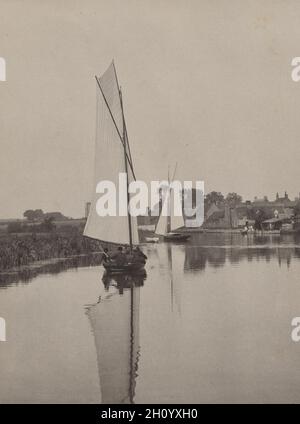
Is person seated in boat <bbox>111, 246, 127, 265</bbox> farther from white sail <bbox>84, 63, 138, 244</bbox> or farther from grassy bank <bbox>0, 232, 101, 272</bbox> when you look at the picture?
white sail <bbox>84, 63, 138, 244</bbox>

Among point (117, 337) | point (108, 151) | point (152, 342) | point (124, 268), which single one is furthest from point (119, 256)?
point (152, 342)

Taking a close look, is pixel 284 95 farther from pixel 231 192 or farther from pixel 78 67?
pixel 78 67

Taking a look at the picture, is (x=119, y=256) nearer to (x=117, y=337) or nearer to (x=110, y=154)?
(x=110, y=154)

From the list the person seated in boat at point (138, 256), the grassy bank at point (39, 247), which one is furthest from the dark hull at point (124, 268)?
the grassy bank at point (39, 247)

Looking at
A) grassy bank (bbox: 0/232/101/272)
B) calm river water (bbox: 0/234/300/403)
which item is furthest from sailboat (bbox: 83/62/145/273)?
Answer: calm river water (bbox: 0/234/300/403)
